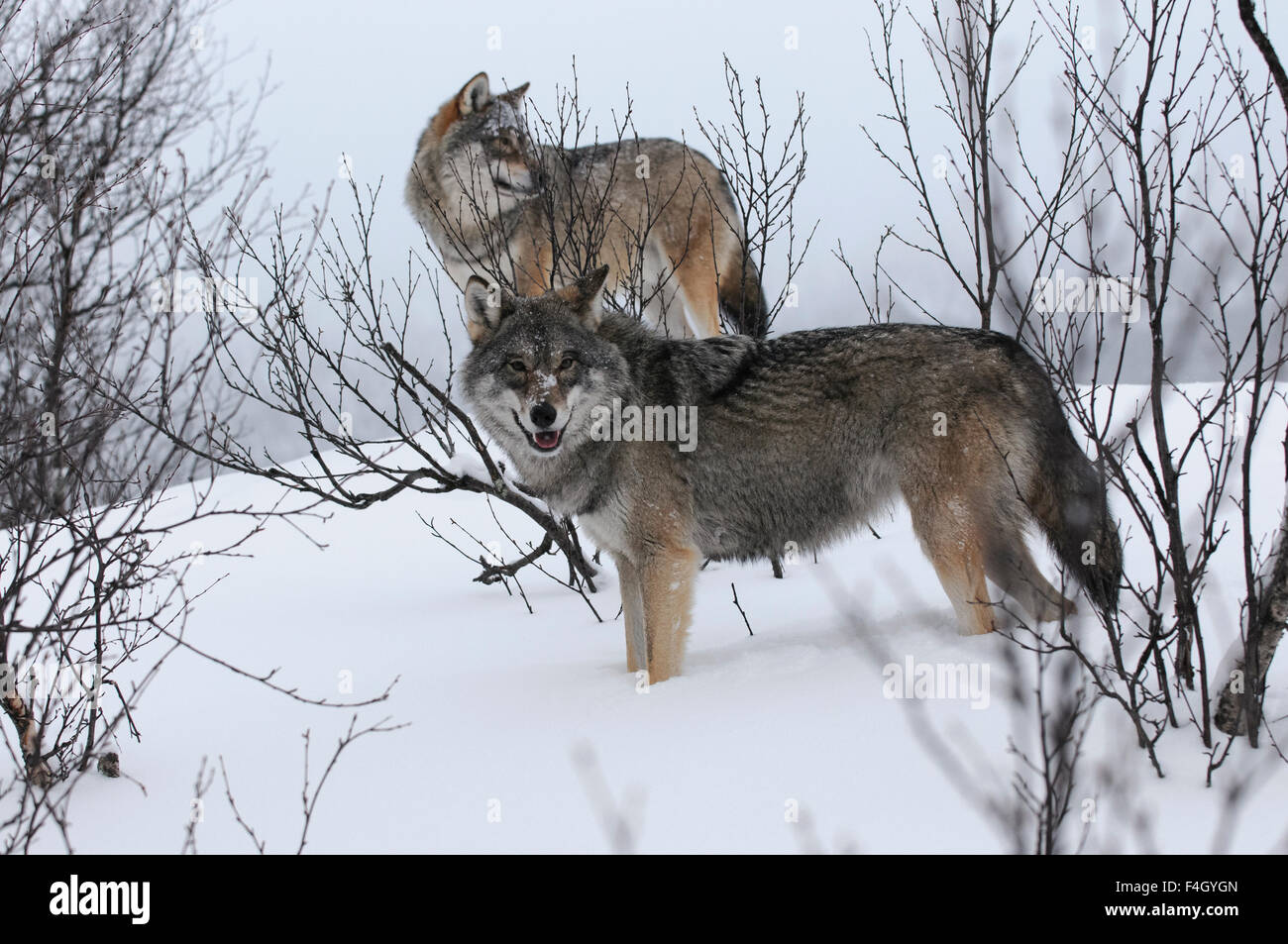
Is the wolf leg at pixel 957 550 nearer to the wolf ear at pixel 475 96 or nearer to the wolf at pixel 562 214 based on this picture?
the wolf at pixel 562 214

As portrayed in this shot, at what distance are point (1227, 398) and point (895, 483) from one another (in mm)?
1618

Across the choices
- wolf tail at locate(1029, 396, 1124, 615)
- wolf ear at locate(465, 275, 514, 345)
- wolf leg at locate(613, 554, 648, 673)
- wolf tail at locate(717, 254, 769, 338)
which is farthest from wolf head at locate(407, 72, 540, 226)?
wolf tail at locate(1029, 396, 1124, 615)

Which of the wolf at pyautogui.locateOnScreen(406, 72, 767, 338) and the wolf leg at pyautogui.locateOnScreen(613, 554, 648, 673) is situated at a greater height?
the wolf at pyautogui.locateOnScreen(406, 72, 767, 338)

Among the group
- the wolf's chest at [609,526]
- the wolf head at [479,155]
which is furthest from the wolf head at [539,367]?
the wolf head at [479,155]

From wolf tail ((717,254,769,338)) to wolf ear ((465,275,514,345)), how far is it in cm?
330

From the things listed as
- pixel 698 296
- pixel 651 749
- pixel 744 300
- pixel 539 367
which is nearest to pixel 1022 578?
pixel 651 749

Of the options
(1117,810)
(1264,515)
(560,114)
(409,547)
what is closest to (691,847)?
(1117,810)

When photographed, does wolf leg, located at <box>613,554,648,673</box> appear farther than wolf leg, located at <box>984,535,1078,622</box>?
Yes

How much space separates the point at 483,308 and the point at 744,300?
3524mm

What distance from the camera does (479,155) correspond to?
7844 millimetres

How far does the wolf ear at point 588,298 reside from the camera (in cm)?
529

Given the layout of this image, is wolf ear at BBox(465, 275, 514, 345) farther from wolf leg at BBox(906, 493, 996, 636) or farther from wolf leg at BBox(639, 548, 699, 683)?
wolf leg at BBox(906, 493, 996, 636)

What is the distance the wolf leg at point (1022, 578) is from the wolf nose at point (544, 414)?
6.75 ft

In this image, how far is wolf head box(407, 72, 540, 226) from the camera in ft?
25.7
